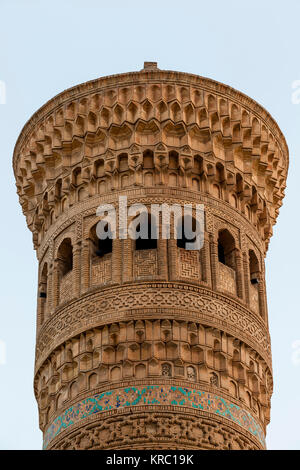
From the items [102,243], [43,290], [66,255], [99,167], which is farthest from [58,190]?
[43,290]

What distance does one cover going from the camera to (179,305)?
17.0m

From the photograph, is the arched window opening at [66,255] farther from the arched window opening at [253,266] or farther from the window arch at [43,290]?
the arched window opening at [253,266]

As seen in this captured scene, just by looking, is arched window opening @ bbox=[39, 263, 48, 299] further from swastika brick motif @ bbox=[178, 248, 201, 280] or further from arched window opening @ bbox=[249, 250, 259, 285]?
arched window opening @ bbox=[249, 250, 259, 285]

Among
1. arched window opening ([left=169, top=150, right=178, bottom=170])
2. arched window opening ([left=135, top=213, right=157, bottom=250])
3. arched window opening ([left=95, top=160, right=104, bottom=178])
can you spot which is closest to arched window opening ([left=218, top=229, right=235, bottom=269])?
arched window opening ([left=135, top=213, right=157, bottom=250])

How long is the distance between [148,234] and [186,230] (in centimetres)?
43

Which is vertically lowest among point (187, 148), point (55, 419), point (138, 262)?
point (55, 419)

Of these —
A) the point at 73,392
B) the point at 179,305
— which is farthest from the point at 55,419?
the point at 179,305

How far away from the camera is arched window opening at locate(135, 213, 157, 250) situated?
17516mm

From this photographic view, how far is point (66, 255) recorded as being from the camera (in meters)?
18.1

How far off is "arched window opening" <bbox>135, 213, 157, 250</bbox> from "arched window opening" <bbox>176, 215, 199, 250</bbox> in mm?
274

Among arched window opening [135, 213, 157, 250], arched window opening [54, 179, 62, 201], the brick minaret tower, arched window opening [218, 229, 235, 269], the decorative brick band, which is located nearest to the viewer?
the decorative brick band

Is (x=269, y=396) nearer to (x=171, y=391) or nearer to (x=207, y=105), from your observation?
(x=171, y=391)

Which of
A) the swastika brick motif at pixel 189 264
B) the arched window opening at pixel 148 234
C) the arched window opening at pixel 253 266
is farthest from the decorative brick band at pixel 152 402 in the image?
the arched window opening at pixel 253 266
